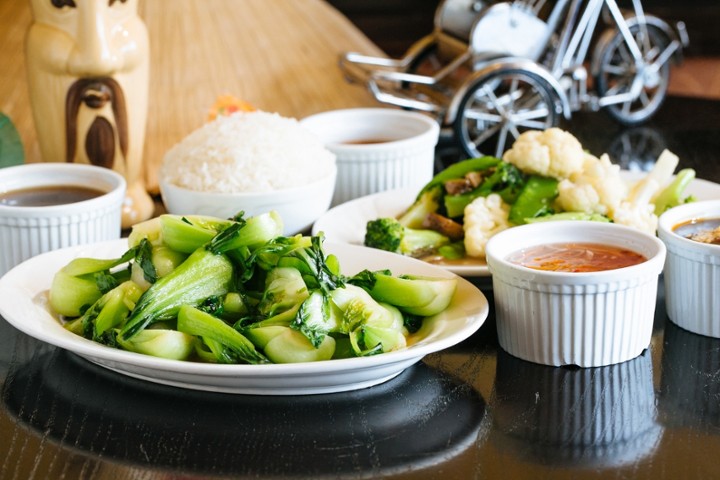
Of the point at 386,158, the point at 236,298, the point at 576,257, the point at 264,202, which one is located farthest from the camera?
the point at 386,158

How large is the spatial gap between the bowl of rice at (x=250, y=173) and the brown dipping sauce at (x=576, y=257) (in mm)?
461

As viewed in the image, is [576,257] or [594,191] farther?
[594,191]

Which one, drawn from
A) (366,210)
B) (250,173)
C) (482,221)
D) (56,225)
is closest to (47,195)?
(56,225)

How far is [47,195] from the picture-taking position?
1.62 metres

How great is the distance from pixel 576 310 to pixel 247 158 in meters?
0.66

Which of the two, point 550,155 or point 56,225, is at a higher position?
point 550,155

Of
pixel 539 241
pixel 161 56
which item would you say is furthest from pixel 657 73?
pixel 539 241

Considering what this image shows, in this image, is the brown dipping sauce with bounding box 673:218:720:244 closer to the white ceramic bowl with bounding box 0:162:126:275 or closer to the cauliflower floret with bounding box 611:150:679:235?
the cauliflower floret with bounding box 611:150:679:235

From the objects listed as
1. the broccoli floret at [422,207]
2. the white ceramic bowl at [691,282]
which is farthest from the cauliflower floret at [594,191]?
the broccoli floret at [422,207]

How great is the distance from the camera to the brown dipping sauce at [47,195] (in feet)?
5.22

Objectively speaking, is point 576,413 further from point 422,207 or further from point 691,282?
point 422,207

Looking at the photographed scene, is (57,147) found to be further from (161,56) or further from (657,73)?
(657,73)

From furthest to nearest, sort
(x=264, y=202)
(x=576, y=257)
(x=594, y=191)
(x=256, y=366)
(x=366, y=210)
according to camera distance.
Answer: (x=366, y=210)
(x=264, y=202)
(x=594, y=191)
(x=576, y=257)
(x=256, y=366)

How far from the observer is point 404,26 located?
5.20 metres
